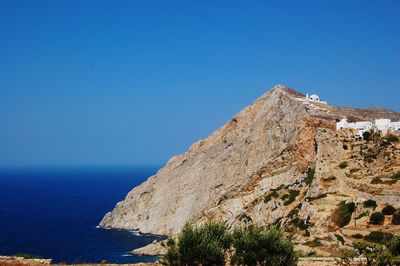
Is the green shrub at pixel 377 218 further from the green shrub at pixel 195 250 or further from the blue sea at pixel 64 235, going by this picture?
the blue sea at pixel 64 235

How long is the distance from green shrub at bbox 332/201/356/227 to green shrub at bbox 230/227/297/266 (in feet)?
76.7

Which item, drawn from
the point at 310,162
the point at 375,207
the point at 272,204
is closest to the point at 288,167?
the point at 310,162

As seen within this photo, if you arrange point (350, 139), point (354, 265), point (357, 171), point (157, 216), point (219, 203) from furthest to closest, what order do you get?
1. point (157, 216)
2. point (219, 203)
3. point (350, 139)
4. point (357, 171)
5. point (354, 265)

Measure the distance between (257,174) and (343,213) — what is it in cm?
4118

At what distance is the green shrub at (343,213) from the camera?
149 ft

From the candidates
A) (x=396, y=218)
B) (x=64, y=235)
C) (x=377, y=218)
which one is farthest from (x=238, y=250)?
(x=64, y=235)

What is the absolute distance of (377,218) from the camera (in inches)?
1679

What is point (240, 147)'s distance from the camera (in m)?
107

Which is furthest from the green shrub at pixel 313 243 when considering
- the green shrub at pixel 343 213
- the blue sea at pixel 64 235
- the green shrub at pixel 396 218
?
the blue sea at pixel 64 235

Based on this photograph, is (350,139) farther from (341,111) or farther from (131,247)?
(131,247)

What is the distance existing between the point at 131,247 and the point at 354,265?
7759 cm

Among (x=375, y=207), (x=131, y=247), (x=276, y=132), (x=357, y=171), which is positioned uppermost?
(x=276, y=132)

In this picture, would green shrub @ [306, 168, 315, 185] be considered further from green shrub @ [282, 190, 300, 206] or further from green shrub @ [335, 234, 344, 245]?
green shrub @ [335, 234, 344, 245]

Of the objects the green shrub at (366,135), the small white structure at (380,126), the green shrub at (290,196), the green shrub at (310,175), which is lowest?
the green shrub at (290,196)
